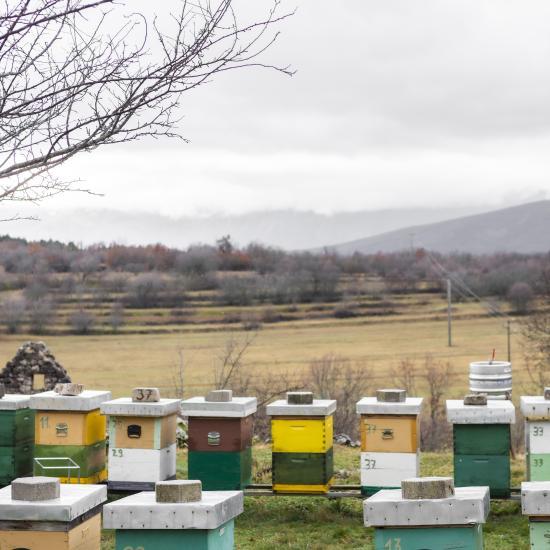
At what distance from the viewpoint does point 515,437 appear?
23.8 meters

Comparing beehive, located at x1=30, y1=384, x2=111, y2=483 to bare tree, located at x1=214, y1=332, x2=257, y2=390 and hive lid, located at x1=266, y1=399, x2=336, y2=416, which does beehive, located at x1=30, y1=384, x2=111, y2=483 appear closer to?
hive lid, located at x1=266, y1=399, x2=336, y2=416

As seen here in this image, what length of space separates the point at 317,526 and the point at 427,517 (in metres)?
4.57

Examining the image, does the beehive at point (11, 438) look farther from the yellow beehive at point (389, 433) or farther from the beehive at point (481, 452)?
the beehive at point (481, 452)

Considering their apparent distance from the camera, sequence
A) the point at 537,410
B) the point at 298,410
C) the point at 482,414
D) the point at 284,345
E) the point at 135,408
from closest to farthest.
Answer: the point at 537,410, the point at 482,414, the point at 298,410, the point at 135,408, the point at 284,345

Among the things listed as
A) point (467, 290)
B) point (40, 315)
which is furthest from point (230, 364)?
point (467, 290)

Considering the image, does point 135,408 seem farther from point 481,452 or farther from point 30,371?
point 30,371

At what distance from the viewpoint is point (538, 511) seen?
586 centimetres

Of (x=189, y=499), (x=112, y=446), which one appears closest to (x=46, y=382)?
(x=112, y=446)

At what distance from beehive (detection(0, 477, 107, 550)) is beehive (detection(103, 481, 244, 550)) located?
1.00ft

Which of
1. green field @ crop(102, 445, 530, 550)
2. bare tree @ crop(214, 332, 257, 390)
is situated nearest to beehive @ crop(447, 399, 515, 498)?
green field @ crop(102, 445, 530, 550)

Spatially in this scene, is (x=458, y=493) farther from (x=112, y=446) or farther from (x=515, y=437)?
(x=515, y=437)

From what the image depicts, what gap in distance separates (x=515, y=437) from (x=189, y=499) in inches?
764

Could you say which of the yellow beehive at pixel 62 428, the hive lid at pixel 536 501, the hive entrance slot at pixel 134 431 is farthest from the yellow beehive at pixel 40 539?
the yellow beehive at pixel 62 428

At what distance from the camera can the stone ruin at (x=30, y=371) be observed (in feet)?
61.8
